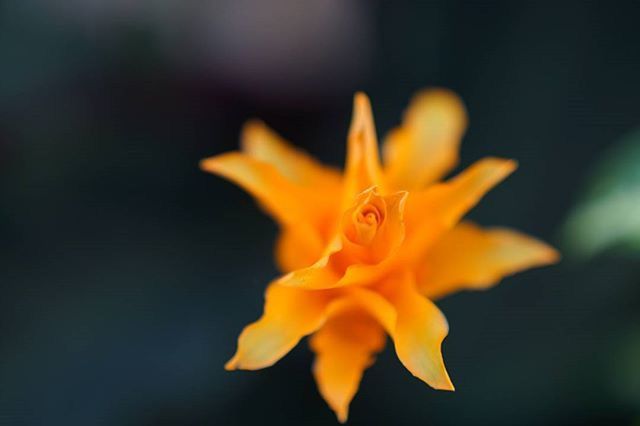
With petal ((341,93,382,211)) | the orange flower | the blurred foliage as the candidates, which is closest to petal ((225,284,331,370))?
the orange flower

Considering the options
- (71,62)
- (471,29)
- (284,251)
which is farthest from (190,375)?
(471,29)

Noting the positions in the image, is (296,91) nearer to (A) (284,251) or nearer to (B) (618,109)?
(B) (618,109)

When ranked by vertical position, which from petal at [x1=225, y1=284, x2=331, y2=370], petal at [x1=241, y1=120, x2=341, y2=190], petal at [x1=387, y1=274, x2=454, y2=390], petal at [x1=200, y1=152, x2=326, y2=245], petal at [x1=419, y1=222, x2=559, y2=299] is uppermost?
petal at [x1=241, y1=120, x2=341, y2=190]

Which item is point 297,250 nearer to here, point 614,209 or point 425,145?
point 425,145

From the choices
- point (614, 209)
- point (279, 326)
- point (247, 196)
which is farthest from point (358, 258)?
point (247, 196)

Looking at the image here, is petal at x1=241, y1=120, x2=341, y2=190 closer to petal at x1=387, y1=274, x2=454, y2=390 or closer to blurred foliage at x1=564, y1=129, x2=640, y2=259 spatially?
petal at x1=387, y1=274, x2=454, y2=390

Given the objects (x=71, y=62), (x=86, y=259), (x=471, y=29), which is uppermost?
(x=71, y=62)
